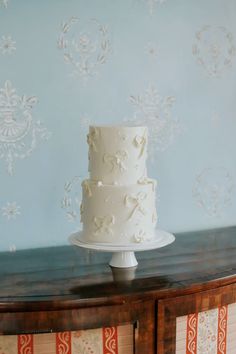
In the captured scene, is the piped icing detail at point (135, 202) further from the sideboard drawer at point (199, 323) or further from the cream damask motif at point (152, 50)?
the cream damask motif at point (152, 50)

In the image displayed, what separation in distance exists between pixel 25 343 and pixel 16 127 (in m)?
0.63

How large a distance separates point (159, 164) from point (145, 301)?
60 cm

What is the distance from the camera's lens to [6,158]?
149 centimetres

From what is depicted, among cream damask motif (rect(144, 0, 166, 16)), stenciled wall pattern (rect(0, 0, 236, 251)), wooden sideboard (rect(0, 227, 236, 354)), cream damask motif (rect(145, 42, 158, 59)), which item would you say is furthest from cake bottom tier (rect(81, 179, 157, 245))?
cream damask motif (rect(144, 0, 166, 16))

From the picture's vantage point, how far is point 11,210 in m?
1.52

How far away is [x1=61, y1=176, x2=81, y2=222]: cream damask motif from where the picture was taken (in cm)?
158

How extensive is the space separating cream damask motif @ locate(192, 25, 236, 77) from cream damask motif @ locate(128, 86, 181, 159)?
18 cm

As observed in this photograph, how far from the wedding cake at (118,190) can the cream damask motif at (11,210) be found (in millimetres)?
323

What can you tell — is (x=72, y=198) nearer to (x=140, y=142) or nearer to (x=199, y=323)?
(x=140, y=142)

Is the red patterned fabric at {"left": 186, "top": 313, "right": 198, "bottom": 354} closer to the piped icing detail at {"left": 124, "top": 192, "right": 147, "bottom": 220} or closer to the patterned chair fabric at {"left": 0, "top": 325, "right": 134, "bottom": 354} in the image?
the patterned chair fabric at {"left": 0, "top": 325, "right": 134, "bottom": 354}

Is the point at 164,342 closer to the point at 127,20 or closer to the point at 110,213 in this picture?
the point at 110,213

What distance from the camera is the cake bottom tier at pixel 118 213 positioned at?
1264 mm

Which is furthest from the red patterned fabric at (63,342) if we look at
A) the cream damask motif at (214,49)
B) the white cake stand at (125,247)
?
the cream damask motif at (214,49)

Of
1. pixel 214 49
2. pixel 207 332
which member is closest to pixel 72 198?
pixel 207 332
